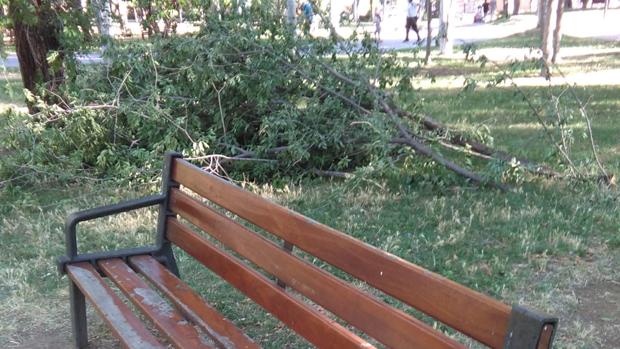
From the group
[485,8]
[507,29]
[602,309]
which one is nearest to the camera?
[602,309]

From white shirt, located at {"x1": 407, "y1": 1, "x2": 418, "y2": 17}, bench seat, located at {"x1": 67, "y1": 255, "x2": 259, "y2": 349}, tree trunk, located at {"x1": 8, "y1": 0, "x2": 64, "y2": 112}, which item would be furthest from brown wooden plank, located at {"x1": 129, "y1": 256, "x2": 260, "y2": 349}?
white shirt, located at {"x1": 407, "y1": 1, "x2": 418, "y2": 17}

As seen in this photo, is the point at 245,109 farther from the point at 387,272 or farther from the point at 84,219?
the point at 387,272

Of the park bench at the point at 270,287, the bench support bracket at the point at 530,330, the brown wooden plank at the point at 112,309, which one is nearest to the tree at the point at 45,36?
the park bench at the point at 270,287

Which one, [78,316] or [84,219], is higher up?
[84,219]

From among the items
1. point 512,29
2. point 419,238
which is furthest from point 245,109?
point 512,29

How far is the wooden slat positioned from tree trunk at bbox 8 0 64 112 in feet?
16.6

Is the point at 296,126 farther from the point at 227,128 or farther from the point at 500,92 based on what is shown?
the point at 500,92

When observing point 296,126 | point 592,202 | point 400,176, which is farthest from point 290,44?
point 592,202

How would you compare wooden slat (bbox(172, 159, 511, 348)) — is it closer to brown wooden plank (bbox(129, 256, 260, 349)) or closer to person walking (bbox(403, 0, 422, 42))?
brown wooden plank (bbox(129, 256, 260, 349))

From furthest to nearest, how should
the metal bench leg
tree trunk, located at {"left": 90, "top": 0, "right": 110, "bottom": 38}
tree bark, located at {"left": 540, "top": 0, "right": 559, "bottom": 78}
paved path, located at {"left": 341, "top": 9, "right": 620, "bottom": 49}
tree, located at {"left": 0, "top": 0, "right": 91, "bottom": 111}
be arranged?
paved path, located at {"left": 341, "top": 9, "right": 620, "bottom": 49} < tree bark, located at {"left": 540, "top": 0, "right": 559, "bottom": 78} < tree trunk, located at {"left": 90, "top": 0, "right": 110, "bottom": 38} < tree, located at {"left": 0, "top": 0, "right": 91, "bottom": 111} < the metal bench leg

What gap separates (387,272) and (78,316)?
206cm

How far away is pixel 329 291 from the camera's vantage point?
7.16ft

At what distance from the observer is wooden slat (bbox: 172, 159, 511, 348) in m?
1.62

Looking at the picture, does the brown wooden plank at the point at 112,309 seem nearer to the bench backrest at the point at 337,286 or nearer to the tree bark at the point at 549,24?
the bench backrest at the point at 337,286
